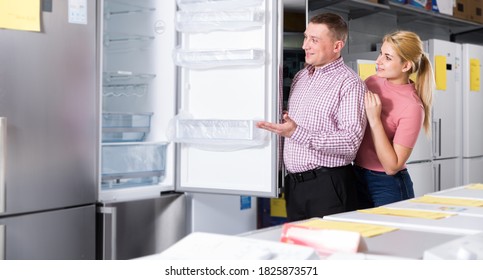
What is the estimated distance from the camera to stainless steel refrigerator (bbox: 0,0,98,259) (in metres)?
2.38

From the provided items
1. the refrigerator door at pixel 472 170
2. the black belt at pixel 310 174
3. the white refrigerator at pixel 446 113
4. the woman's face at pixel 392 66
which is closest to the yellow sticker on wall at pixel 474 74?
the white refrigerator at pixel 446 113

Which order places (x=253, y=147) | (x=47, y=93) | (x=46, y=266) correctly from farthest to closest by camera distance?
(x=253, y=147), (x=47, y=93), (x=46, y=266)

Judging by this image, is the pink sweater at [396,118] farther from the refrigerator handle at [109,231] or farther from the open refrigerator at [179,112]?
the refrigerator handle at [109,231]

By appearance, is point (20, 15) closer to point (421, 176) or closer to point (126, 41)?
point (126, 41)

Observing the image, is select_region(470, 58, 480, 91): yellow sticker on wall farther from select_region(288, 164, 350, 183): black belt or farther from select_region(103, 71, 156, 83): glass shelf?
select_region(103, 71, 156, 83): glass shelf

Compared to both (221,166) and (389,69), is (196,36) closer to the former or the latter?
(221,166)

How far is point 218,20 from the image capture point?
9.77 feet

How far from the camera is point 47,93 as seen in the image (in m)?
2.51

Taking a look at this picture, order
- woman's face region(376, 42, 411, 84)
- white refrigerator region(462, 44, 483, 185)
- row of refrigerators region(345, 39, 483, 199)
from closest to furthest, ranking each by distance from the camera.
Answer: woman's face region(376, 42, 411, 84) < row of refrigerators region(345, 39, 483, 199) < white refrigerator region(462, 44, 483, 185)

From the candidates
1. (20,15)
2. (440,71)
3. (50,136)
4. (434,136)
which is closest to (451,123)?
(434,136)

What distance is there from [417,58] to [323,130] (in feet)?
1.64

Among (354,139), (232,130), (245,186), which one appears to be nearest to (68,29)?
(232,130)

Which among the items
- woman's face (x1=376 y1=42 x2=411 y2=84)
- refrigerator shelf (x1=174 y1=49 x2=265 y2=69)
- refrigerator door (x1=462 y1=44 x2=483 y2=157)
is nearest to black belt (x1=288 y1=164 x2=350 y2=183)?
woman's face (x1=376 y1=42 x2=411 y2=84)

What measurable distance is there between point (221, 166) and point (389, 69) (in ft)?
2.94
